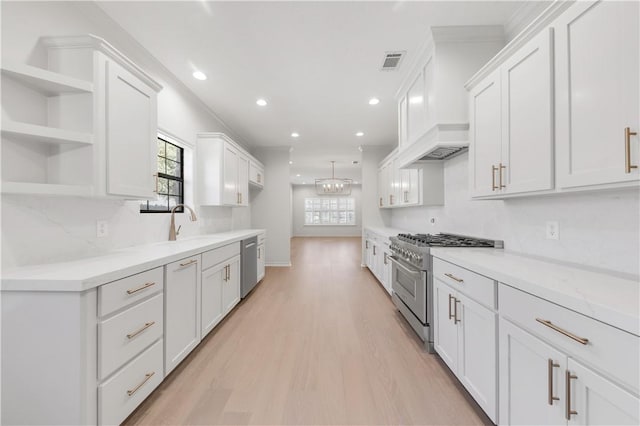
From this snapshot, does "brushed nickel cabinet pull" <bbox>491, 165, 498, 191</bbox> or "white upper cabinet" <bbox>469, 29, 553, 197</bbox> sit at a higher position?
"white upper cabinet" <bbox>469, 29, 553, 197</bbox>

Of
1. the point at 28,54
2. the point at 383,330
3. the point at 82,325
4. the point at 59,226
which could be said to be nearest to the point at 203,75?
the point at 28,54

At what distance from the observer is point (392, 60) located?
2.59m

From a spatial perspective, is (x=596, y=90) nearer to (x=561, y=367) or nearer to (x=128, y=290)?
(x=561, y=367)

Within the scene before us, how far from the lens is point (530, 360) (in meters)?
1.14

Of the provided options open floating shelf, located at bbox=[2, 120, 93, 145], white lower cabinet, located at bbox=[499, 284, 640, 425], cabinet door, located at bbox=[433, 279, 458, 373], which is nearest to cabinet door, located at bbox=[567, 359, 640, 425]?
white lower cabinet, located at bbox=[499, 284, 640, 425]

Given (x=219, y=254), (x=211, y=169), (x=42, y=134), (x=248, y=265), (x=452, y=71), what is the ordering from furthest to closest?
(x=248, y=265), (x=211, y=169), (x=219, y=254), (x=452, y=71), (x=42, y=134)

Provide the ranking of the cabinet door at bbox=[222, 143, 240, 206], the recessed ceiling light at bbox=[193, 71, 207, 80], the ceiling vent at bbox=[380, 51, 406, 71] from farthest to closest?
1. the cabinet door at bbox=[222, 143, 240, 206]
2. the recessed ceiling light at bbox=[193, 71, 207, 80]
3. the ceiling vent at bbox=[380, 51, 406, 71]

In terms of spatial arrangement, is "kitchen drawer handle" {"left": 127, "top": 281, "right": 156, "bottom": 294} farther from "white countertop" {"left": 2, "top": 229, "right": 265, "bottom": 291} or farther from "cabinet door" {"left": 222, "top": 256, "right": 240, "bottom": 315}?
"cabinet door" {"left": 222, "top": 256, "right": 240, "bottom": 315}

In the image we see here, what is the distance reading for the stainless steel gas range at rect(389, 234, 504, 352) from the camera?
2.21m

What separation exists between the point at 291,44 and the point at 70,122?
6.04ft

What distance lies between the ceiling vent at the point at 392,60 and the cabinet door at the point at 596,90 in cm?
141

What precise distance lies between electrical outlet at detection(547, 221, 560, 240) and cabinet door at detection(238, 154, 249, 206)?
155 inches

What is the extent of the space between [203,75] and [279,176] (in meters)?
3.15

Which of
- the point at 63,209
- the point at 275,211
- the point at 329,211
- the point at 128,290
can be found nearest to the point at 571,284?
the point at 128,290
